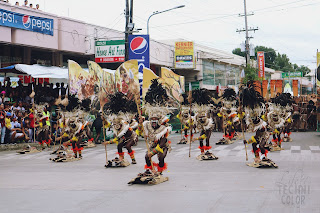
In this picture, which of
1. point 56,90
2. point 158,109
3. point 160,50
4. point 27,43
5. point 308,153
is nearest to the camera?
point 158,109

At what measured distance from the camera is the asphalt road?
7277mm

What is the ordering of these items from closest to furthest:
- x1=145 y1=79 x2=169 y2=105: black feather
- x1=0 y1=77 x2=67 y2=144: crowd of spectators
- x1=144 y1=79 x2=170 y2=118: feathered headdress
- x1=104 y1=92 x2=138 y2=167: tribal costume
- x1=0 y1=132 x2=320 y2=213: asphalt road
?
x1=0 y1=132 x2=320 y2=213: asphalt road
x1=144 y1=79 x2=170 y2=118: feathered headdress
x1=145 y1=79 x2=169 y2=105: black feather
x1=104 y1=92 x2=138 y2=167: tribal costume
x1=0 y1=77 x2=67 y2=144: crowd of spectators

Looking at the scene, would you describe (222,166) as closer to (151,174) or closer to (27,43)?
(151,174)

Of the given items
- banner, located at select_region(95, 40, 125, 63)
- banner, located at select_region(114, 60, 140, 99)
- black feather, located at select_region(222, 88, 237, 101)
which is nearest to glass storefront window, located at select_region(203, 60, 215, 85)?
banner, located at select_region(95, 40, 125, 63)

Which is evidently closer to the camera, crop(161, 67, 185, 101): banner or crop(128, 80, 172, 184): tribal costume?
crop(128, 80, 172, 184): tribal costume

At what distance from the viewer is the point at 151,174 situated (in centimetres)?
975

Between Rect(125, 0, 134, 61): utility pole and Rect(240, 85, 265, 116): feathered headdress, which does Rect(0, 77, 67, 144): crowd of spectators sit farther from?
Rect(240, 85, 265, 116): feathered headdress

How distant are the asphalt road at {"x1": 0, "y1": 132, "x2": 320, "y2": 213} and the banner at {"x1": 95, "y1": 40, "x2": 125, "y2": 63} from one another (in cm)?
1423

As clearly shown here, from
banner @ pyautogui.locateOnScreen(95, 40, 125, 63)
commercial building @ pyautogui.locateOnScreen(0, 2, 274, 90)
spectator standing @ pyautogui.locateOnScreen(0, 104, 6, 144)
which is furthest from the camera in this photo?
banner @ pyautogui.locateOnScreen(95, 40, 125, 63)

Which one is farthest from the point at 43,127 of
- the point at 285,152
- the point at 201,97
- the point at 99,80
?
the point at 285,152

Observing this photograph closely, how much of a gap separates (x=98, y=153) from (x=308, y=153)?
324 inches

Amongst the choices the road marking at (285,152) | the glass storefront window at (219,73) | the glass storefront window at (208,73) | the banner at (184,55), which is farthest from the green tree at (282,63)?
the road marking at (285,152)

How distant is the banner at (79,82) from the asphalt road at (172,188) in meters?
6.67

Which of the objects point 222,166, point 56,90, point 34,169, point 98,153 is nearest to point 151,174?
point 222,166
